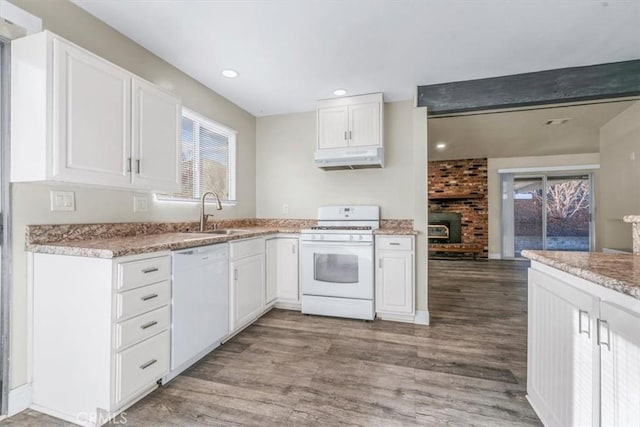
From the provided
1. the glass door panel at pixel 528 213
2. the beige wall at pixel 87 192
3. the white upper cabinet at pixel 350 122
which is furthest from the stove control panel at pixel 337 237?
the glass door panel at pixel 528 213

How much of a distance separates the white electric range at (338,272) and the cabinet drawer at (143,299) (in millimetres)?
1599

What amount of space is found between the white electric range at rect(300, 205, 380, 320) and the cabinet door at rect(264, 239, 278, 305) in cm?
31

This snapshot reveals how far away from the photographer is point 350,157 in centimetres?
319

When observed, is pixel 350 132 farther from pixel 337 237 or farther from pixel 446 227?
pixel 446 227

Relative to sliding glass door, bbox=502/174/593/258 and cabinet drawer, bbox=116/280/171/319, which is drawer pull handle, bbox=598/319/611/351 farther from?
sliding glass door, bbox=502/174/593/258

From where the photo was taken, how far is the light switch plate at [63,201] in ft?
5.63

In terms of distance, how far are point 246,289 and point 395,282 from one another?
1.49 meters

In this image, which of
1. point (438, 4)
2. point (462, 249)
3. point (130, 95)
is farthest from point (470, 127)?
point (130, 95)

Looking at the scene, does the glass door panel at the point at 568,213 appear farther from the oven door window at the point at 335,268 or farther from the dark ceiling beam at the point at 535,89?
the oven door window at the point at 335,268

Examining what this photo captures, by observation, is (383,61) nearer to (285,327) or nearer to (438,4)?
(438,4)

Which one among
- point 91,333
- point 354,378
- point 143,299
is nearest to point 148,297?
point 143,299

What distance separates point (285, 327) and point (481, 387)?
1.68 m

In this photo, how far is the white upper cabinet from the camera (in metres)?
3.20

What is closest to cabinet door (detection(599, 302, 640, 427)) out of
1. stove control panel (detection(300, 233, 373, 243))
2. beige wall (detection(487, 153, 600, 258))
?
stove control panel (detection(300, 233, 373, 243))
